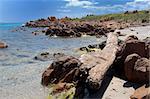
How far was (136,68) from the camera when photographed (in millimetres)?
12898

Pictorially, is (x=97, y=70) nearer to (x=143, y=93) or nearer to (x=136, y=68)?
(x=136, y=68)

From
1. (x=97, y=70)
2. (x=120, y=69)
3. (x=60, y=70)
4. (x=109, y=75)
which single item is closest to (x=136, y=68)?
(x=97, y=70)

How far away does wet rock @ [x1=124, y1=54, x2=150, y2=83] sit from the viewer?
41.2 ft

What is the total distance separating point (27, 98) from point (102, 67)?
4514 millimetres

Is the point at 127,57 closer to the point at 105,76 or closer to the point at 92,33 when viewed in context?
the point at 105,76

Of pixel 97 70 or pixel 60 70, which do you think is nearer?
pixel 97 70

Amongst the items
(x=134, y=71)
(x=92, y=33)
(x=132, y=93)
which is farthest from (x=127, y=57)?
(x=92, y=33)

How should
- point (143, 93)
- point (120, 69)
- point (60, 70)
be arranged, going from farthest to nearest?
1. point (60, 70)
2. point (120, 69)
3. point (143, 93)

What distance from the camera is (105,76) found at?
13.6m

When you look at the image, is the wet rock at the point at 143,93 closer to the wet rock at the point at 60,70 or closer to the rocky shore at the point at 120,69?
the rocky shore at the point at 120,69

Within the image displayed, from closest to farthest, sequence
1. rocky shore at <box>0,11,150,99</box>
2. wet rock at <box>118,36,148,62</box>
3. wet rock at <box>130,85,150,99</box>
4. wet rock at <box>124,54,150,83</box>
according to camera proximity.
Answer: wet rock at <box>130,85,150,99</box>, rocky shore at <box>0,11,150,99</box>, wet rock at <box>124,54,150,83</box>, wet rock at <box>118,36,148,62</box>

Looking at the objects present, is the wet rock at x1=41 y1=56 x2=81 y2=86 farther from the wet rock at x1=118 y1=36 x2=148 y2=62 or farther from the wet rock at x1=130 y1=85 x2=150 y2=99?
the wet rock at x1=130 y1=85 x2=150 y2=99

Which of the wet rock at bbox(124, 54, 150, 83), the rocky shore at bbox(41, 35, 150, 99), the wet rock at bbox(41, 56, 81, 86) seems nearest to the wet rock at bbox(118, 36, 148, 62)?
the rocky shore at bbox(41, 35, 150, 99)

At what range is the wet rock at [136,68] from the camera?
41.2 feet
